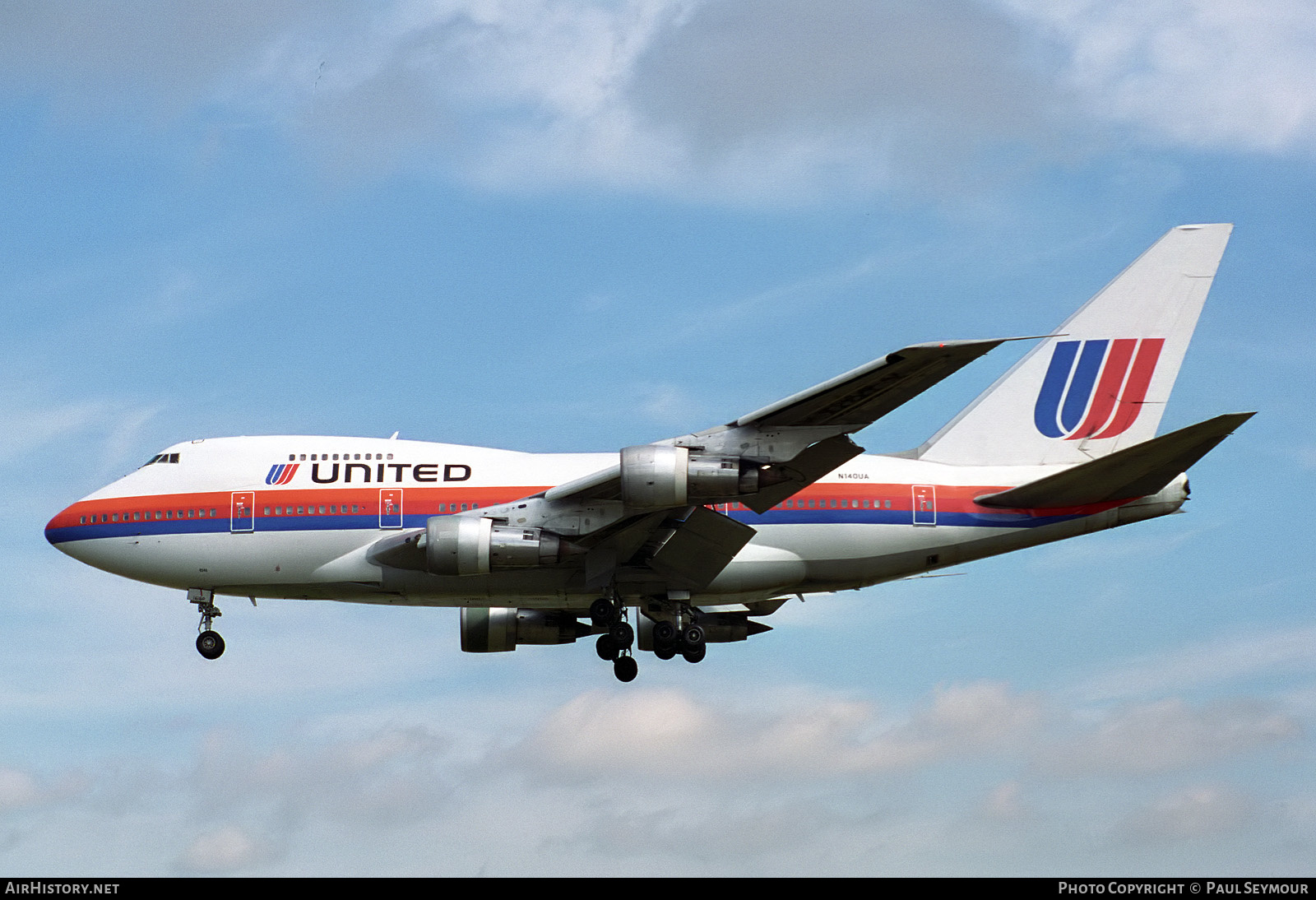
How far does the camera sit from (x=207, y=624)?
42.3 meters

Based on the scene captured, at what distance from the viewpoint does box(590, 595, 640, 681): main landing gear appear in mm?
39688

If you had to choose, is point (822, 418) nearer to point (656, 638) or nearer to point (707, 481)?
point (707, 481)

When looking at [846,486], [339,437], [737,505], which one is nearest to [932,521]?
[846,486]

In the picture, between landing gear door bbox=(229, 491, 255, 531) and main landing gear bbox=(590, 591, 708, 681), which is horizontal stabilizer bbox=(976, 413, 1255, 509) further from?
landing gear door bbox=(229, 491, 255, 531)

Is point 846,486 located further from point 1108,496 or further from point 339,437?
point 339,437

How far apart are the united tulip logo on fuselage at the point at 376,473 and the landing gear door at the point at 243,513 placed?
0.67 meters

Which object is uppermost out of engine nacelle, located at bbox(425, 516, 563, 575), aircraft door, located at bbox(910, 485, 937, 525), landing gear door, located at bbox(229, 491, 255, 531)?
landing gear door, located at bbox(229, 491, 255, 531)

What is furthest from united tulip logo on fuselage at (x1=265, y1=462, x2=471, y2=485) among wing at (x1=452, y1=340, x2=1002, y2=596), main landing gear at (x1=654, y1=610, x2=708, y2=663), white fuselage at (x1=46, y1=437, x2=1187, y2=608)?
main landing gear at (x1=654, y1=610, x2=708, y2=663)

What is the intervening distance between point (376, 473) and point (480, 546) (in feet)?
18.7

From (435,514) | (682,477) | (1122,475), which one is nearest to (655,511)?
(682,477)

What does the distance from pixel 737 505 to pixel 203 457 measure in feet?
47.5

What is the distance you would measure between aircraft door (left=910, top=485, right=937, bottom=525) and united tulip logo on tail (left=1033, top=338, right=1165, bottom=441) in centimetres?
438
